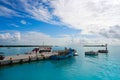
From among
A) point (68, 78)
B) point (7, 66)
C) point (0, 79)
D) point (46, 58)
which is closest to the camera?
point (0, 79)

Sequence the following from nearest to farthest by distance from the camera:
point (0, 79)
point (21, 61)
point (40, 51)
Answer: point (0, 79) < point (21, 61) < point (40, 51)

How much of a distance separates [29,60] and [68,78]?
26208 mm

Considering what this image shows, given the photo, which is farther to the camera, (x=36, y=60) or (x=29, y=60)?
(x=36, y=60)

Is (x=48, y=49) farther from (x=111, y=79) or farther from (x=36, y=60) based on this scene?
(x=111, y=79)

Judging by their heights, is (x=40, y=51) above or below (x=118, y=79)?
above

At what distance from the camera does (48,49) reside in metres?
80.4

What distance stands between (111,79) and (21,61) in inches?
1222

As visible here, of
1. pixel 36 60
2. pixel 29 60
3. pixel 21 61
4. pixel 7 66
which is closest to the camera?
pixel 7 66

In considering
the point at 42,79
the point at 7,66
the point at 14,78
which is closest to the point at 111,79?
the point at 42,79

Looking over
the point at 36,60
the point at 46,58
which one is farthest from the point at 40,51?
the point at 36,60

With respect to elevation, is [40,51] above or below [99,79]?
above

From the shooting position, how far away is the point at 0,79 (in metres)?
31.5

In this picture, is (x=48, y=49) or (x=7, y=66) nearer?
(x=7, y=66)

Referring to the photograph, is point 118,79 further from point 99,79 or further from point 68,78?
point 68,78
